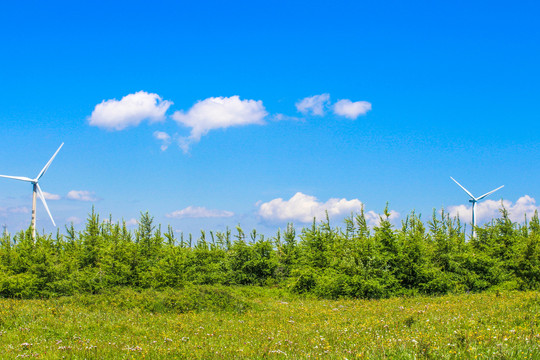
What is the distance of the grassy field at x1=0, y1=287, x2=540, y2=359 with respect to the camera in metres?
8.92

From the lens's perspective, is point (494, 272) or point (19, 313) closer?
point (19, 313)

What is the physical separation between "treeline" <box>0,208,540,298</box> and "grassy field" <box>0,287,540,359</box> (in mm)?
4794

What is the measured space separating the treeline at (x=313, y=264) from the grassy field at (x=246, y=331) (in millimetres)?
4794

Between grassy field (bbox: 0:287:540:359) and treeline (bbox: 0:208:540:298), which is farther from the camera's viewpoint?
treeline (bbox: 0:208:540:298)

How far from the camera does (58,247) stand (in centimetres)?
4169

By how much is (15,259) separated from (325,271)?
81.3 feet

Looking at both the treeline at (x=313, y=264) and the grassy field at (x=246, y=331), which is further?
the treeline at (x=313, y=264)

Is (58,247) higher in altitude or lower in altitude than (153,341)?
higher

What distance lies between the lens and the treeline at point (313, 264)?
87.8 ft

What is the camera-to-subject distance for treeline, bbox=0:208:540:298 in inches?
1054

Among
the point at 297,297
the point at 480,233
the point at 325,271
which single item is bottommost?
the point at 297,297

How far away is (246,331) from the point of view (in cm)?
1414

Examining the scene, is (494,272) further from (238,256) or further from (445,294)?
(238,256)

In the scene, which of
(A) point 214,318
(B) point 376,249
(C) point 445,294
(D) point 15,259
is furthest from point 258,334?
(D) point 15,259
